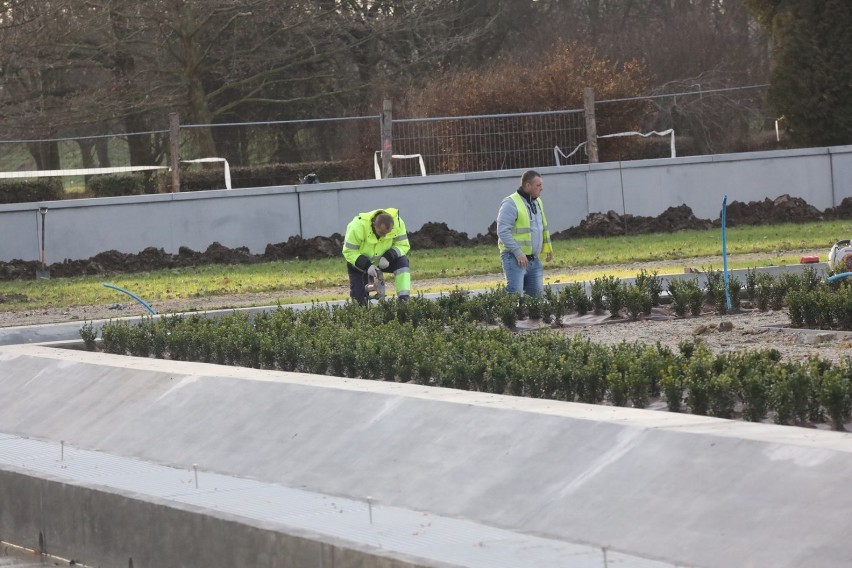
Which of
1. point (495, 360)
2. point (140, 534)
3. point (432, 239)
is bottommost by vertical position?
point (140, 534)

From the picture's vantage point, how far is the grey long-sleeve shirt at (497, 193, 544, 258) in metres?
14.4

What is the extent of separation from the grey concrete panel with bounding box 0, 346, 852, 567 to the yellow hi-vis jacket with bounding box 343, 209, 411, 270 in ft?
15.2

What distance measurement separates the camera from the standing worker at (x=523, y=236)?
14.5 m

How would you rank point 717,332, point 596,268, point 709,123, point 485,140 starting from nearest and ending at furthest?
point 717,332 < point 596,268 < point 485,140 < point 709,123

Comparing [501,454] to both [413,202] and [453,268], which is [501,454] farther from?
[413,202]

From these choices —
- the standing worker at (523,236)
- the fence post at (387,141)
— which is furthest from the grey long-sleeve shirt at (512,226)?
the fence post at (387,141)

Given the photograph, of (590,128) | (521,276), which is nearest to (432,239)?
(590,128)

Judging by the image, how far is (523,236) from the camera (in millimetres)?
14648

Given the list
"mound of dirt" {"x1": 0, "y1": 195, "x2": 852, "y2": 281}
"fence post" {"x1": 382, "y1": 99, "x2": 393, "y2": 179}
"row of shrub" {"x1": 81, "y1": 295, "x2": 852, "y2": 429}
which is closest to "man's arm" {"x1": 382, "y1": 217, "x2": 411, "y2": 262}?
"row of shrub" {"x1": 81, "y1": 295, "x2": 852, "y2": 429}

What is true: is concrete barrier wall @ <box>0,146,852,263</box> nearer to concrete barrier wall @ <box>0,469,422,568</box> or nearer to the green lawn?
the green lawn

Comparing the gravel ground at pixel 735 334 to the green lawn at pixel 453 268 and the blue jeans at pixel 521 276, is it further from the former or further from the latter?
the green lawn at pixel 453 268

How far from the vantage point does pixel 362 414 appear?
795 cm

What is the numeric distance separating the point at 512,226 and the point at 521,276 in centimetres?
51

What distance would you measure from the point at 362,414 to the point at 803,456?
9.31 ft
